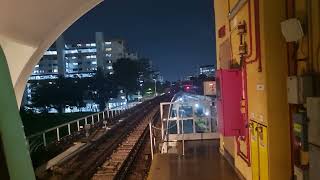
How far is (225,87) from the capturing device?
6805 mm

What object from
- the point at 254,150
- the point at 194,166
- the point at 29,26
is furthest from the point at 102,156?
the point at 254,150

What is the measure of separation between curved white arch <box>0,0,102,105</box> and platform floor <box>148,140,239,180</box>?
3.63 m

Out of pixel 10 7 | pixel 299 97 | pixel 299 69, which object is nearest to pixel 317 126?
pixel 299 97

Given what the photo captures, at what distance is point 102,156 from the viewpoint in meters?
15.9

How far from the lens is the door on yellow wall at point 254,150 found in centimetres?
576

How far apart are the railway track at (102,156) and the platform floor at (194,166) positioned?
12.6ft

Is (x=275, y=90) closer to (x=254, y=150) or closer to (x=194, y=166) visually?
(x=254, y=150)

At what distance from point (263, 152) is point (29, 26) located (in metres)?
5.17

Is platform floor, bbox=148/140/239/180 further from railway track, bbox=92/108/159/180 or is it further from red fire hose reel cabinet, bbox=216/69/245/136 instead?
railway track, bbox=92/108/159/180

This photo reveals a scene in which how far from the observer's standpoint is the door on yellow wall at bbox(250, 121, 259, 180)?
18.9ft

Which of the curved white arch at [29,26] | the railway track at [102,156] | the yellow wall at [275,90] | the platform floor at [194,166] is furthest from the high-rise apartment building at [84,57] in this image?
the yellow wall at [275,90]

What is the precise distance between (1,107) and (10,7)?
5.53 metres

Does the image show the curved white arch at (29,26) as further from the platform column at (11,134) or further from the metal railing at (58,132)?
the platform column at (11,134)

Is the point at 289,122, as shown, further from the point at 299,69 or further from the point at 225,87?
the point at 225,87
